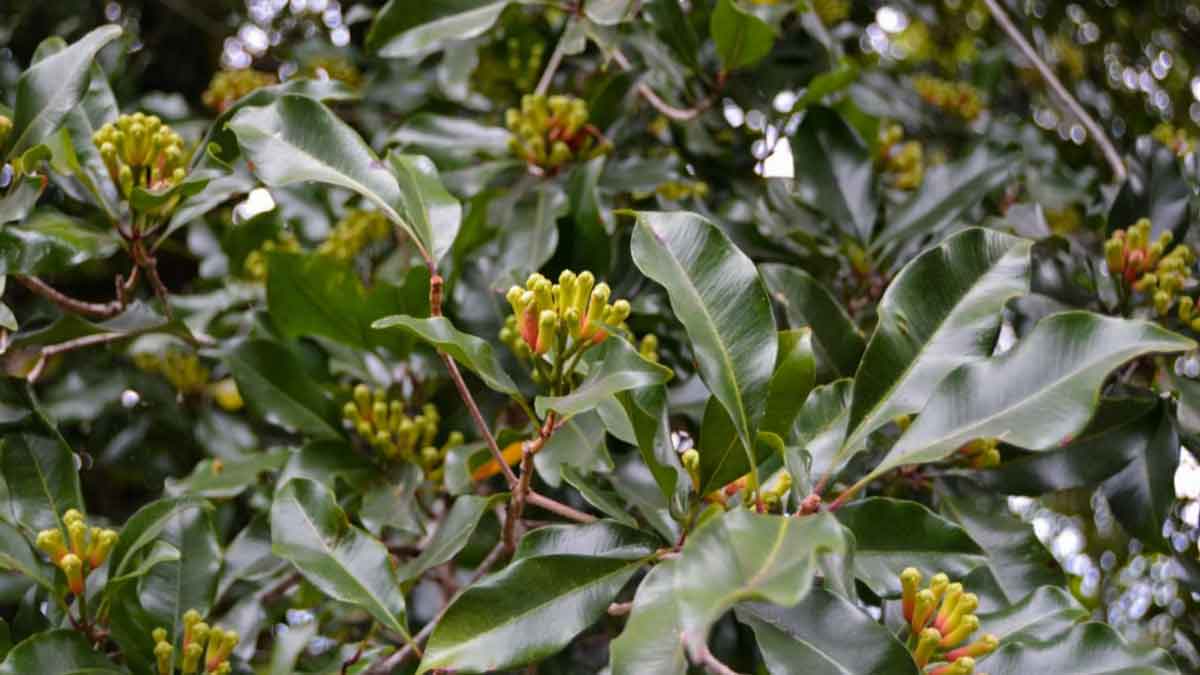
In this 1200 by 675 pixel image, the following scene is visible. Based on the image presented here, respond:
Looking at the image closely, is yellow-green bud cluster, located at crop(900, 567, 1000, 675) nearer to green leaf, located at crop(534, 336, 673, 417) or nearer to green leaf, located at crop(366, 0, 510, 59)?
green leaf, located at crop(534, 336, 673, 417)

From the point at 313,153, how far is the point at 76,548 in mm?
490

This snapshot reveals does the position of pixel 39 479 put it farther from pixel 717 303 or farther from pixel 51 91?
pixel 717 303

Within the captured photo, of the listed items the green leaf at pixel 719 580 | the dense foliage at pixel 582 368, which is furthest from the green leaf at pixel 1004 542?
the green leaf at pixel 719 580

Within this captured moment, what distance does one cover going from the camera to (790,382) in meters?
0.98

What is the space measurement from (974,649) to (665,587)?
302mm

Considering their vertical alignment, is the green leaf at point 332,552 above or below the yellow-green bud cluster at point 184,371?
above

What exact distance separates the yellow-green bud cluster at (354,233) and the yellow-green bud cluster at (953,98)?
143 centimetres

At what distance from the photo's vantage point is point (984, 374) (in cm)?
92

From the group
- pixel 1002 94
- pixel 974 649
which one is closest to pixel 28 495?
pixel 974 649

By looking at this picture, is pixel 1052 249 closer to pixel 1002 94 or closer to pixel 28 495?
pixel 28 495

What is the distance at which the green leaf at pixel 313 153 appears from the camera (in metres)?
1.11

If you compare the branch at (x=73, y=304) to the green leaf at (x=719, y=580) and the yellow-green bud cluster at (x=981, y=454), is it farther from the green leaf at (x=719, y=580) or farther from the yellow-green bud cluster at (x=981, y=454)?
the yellow-green bud cluster at (x=981, y=454)

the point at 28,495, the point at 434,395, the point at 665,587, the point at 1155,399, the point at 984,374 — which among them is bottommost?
the point at 434,395

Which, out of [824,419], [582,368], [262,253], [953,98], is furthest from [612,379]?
[953,98]
